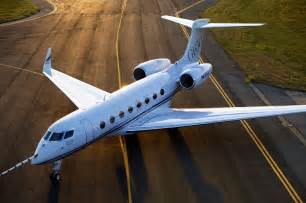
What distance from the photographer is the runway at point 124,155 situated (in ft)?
64.6

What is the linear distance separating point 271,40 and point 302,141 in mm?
19227

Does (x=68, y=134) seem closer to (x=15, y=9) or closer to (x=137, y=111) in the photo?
(x=137, y=111)

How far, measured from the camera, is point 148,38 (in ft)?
141

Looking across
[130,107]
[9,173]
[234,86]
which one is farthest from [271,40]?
[9,173]

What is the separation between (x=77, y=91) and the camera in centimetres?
2650

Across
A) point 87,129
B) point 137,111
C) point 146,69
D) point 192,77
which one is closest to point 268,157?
point 192,77

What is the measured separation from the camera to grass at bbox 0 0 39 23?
4989cm

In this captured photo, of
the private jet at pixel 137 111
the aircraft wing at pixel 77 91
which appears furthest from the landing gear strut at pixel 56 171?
the aircraft wing at pixel 77 91

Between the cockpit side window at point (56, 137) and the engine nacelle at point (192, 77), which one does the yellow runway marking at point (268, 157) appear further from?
the cockpit side window at point (56, 137)

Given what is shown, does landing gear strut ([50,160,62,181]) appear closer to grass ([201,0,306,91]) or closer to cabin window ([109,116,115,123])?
cabin window ([109,116,115,123])

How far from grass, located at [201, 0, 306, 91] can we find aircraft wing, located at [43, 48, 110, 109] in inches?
510

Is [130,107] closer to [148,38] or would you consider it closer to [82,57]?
[82,57]

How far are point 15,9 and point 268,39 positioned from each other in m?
31.4

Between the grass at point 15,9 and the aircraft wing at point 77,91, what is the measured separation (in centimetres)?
2346
